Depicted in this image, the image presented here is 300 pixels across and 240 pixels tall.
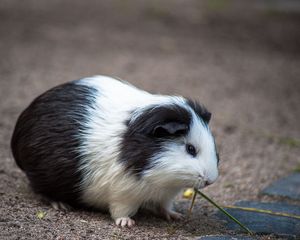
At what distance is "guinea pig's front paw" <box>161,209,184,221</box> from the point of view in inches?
145

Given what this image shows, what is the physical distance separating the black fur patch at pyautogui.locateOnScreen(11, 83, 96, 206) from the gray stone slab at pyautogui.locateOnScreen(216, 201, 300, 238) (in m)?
1.10

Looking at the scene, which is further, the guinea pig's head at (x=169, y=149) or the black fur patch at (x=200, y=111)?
the black fur patch at (x=200, y=111)

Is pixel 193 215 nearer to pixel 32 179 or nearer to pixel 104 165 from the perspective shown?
pixel 104 165

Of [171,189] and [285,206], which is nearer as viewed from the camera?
[171,189]

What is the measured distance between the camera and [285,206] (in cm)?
396

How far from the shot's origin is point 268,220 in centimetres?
365

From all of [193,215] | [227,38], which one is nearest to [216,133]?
[193,215]

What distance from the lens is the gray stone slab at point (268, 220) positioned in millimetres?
3480

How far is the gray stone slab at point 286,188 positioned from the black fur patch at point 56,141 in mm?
1668

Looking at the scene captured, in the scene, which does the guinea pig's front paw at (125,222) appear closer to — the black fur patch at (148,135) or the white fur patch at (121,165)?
the white fur patch at (121,165)

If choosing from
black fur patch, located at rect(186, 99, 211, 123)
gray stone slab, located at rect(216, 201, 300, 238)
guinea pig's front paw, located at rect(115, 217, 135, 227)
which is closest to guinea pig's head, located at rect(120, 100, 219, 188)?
black fur patch, located at rect(186, 99, 211, 123)

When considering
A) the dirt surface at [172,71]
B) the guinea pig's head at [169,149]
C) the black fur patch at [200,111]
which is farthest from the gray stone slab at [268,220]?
the black fur patch at [200,111]

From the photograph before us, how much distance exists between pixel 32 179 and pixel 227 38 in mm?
6455

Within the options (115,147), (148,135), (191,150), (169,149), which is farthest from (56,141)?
(191,150)
